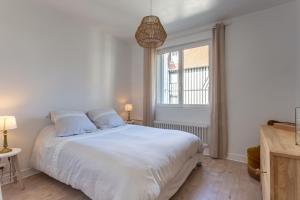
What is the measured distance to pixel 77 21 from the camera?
312cm

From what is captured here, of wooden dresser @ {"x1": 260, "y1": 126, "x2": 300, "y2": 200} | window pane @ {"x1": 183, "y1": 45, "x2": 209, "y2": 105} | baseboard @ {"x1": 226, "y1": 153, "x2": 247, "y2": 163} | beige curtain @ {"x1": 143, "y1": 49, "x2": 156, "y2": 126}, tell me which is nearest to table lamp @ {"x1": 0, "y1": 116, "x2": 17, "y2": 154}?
beige curtain @ {"x1": 143, "y1": 49, "x2": 156, "y2": 126}

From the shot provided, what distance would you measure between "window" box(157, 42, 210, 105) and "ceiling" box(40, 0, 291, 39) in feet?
1.80

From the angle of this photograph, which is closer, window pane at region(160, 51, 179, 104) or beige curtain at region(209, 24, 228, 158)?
beige curtain at region(209, 24, 228, 158)

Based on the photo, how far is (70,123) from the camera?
2494 millimetres

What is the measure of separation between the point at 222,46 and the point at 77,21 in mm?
2639

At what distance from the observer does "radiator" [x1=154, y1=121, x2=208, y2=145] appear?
3.29 m

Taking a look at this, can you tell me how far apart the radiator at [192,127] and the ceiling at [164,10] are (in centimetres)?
195

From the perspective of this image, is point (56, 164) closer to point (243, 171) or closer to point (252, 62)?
point (243, 171)

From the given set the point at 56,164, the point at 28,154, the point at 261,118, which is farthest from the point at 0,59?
the point at 261,118

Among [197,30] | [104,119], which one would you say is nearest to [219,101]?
[197,30]

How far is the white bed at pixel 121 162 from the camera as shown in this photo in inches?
55.1

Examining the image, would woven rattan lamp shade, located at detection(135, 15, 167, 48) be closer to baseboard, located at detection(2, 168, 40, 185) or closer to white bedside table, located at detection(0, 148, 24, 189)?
white bedside table, located at detection(0, 148, 24, 189)

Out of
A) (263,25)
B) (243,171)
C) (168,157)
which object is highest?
(263,25)

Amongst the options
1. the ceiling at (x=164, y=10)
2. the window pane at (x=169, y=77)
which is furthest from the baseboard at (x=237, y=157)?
the ceiling at (x=164, y=10)
